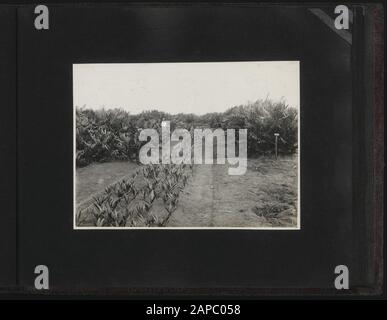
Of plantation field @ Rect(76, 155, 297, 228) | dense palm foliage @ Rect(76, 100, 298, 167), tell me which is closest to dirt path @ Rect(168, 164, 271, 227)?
plantation field @ Rect(76, 155, 297, 228)

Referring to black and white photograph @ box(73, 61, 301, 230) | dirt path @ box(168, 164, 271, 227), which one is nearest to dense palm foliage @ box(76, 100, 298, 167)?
black and white photograph @ box(73, 61, 301, 230)

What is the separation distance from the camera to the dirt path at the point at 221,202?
225cm

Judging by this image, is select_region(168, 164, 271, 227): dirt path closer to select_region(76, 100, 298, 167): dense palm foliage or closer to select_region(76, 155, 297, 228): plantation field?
select_region(76, 155, 297, 228): plantation field

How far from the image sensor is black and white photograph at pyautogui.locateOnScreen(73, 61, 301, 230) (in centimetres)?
225

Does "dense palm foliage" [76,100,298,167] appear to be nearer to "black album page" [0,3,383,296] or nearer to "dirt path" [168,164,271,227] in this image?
"black album page" [0,3,383,296]

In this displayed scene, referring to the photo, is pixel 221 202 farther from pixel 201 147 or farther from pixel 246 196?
pixel 201 147

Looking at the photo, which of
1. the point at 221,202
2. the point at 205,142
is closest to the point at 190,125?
the point at 205,142

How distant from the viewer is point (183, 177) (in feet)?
7.40

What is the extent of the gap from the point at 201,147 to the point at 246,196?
10.3 inches

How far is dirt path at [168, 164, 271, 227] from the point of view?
7.38 feet

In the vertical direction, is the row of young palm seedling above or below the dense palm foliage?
below

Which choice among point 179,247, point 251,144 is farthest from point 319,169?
point 179,247

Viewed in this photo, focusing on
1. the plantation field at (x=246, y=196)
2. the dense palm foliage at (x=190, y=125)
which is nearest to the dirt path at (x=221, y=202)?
the plantation field at (x=246, y=196)

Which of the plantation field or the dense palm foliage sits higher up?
the dense palm foliage
